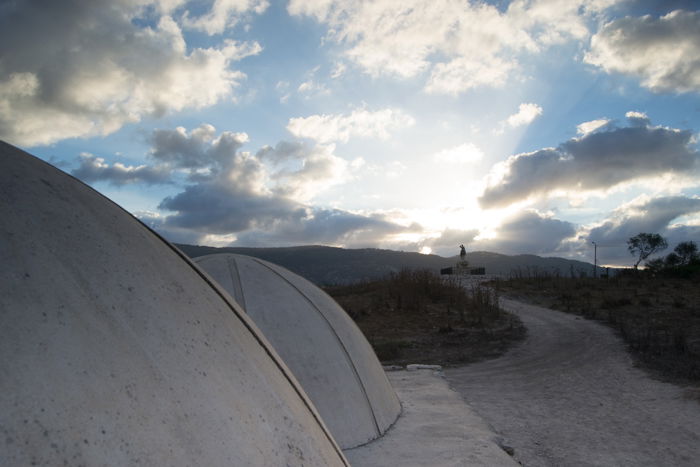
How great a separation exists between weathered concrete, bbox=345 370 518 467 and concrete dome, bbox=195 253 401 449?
213mm

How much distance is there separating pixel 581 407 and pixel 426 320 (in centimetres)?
984

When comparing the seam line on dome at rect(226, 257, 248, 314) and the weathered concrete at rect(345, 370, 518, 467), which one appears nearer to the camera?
the weathered concrete at rect(345, 370, 518, 467)

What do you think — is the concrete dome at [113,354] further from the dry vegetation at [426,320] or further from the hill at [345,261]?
the hill at [345,261]

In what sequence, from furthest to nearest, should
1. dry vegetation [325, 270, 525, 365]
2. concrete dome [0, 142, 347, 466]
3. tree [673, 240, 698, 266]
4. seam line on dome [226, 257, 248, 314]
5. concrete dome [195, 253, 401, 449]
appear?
tree [673, 240, 698, 266] < dry vegetation [325, 270, 525, 365] < seam line on dome [226, 257, 248, 314] < concrete dome [195, 253, 401, 449] < concrete dome [0, 142, 347, 466]

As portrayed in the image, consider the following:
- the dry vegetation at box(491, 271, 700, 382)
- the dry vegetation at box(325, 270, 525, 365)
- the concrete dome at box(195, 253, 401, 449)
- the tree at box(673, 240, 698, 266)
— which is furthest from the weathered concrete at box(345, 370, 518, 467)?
the tree at box(673, 240, 698, 266)

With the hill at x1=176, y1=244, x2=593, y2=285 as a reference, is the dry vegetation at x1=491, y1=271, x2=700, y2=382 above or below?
below

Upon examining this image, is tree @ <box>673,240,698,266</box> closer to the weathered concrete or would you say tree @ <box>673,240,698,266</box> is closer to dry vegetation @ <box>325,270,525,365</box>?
dry vegetation @ <box>325,270,525,365</box>

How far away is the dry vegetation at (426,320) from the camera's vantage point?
13.5 meters

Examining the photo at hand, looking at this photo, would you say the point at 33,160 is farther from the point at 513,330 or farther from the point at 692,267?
the point at 692,267

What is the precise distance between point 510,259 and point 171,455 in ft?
502

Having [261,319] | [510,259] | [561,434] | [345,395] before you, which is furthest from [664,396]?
[510,259]

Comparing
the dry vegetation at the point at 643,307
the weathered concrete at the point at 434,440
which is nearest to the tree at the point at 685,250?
the dry vegetation at the point at 643,307

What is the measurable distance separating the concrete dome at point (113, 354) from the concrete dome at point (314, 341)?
2508 mm

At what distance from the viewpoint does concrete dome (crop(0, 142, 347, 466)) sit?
49.1 inches
